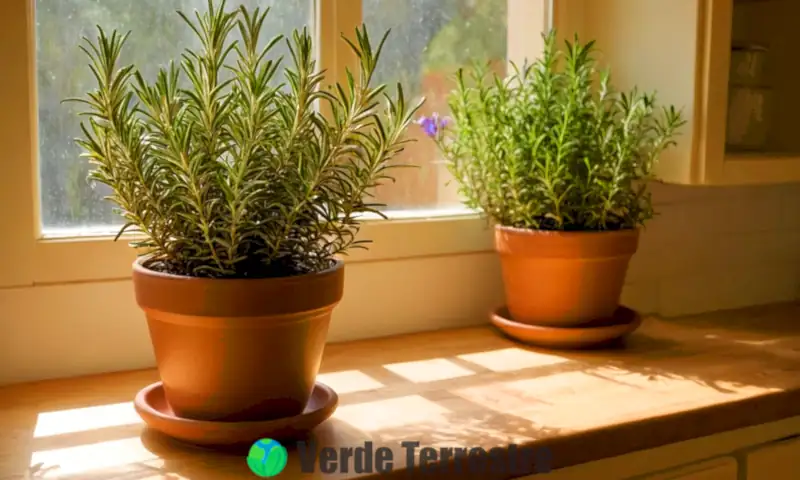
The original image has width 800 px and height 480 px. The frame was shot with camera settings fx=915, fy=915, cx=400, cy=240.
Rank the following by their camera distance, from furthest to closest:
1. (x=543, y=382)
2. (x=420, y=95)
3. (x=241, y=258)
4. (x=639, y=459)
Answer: (x=420, y=95) < (x=543, y=382) < (x=639, y=459) < (x=241, y=258)

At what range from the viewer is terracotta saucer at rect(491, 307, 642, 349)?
1.37 metres

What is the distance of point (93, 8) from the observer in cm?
124

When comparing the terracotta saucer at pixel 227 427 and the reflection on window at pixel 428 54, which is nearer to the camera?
the terracotta saucer at pixel 227 427

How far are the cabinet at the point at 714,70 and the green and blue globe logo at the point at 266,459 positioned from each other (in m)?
0.83

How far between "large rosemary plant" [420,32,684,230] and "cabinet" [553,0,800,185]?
0.05m

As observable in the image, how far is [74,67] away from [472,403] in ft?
2.26

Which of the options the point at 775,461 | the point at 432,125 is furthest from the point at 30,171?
the point at 775,461

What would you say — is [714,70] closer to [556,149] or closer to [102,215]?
[556,149]

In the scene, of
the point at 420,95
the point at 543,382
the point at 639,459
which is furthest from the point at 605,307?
the point at 420,95

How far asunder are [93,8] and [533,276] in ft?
2.41

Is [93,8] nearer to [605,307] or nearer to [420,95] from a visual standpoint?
[420,95]

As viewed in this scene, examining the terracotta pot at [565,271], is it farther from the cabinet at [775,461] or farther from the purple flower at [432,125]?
the cabinet at [775,461]

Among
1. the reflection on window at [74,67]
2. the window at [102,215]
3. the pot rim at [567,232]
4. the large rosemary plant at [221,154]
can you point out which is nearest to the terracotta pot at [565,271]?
the pot rim at [567,232]

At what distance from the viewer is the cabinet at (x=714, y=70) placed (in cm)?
140
